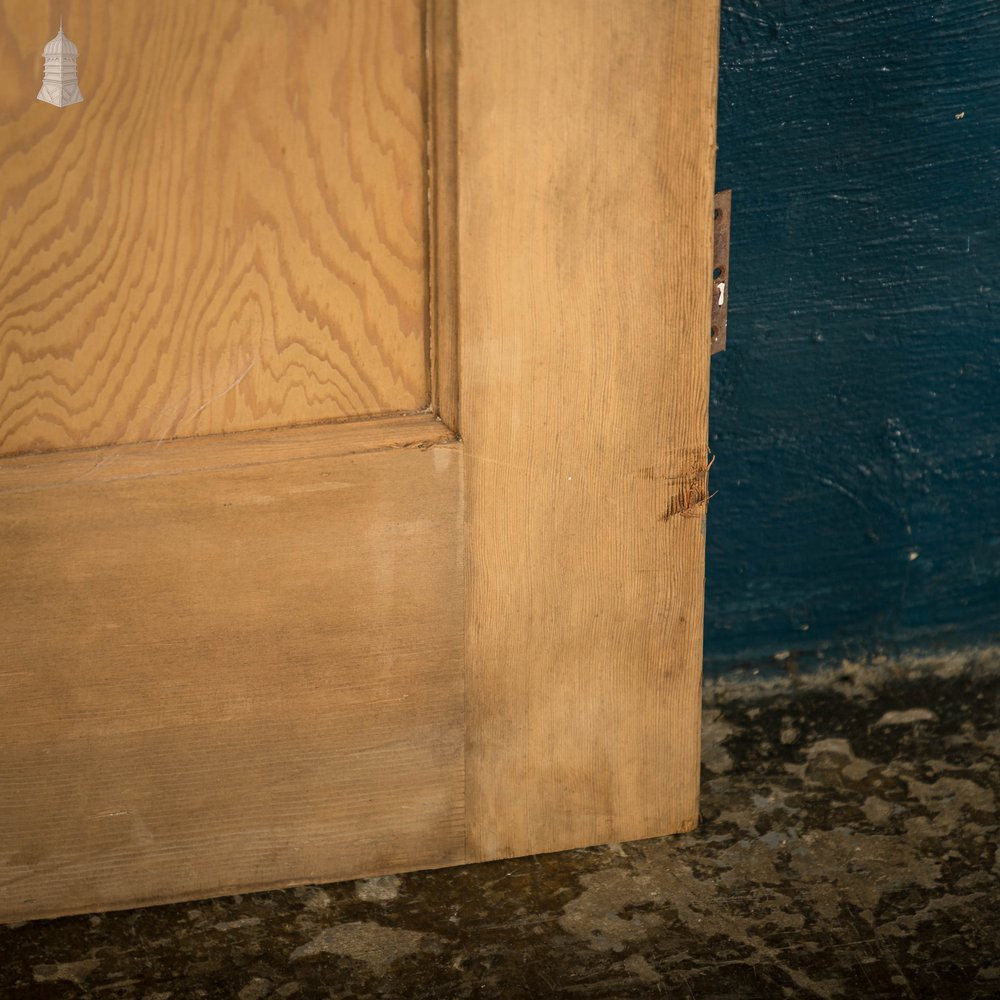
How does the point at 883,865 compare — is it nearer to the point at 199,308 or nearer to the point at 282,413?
the point at 282,413

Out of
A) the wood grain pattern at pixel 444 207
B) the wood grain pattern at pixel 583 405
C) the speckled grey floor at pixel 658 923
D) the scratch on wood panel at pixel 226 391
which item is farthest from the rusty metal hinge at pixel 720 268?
the speckled grey floor at pixel 658 923

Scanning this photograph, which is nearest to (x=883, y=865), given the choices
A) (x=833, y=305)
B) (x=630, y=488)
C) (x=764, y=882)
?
(x=764, y=882)

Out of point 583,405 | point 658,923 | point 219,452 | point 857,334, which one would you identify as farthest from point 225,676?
point 857,334

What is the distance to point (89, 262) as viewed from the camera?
4.50 feet

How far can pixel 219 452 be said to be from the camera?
4.82ft

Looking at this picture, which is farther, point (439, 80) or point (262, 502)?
point (262, 502)

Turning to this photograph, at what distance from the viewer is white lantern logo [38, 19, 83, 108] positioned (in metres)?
1.29

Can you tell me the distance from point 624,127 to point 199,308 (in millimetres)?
478

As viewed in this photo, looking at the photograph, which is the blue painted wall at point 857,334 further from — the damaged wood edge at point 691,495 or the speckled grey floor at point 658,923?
the damaged wood edge at point 691,495

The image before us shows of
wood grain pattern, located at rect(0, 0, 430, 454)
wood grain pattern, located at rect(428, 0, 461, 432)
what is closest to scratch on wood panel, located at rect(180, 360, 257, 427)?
wood grain pattern, located at rect(0, 0, 430, 454)

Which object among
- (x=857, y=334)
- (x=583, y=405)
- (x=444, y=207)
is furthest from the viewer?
(x=857, y=334)

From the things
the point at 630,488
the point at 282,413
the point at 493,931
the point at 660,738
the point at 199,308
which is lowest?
the point at 493,931

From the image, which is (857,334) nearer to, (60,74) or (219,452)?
(219,452)

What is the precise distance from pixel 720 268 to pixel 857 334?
1.71ft
